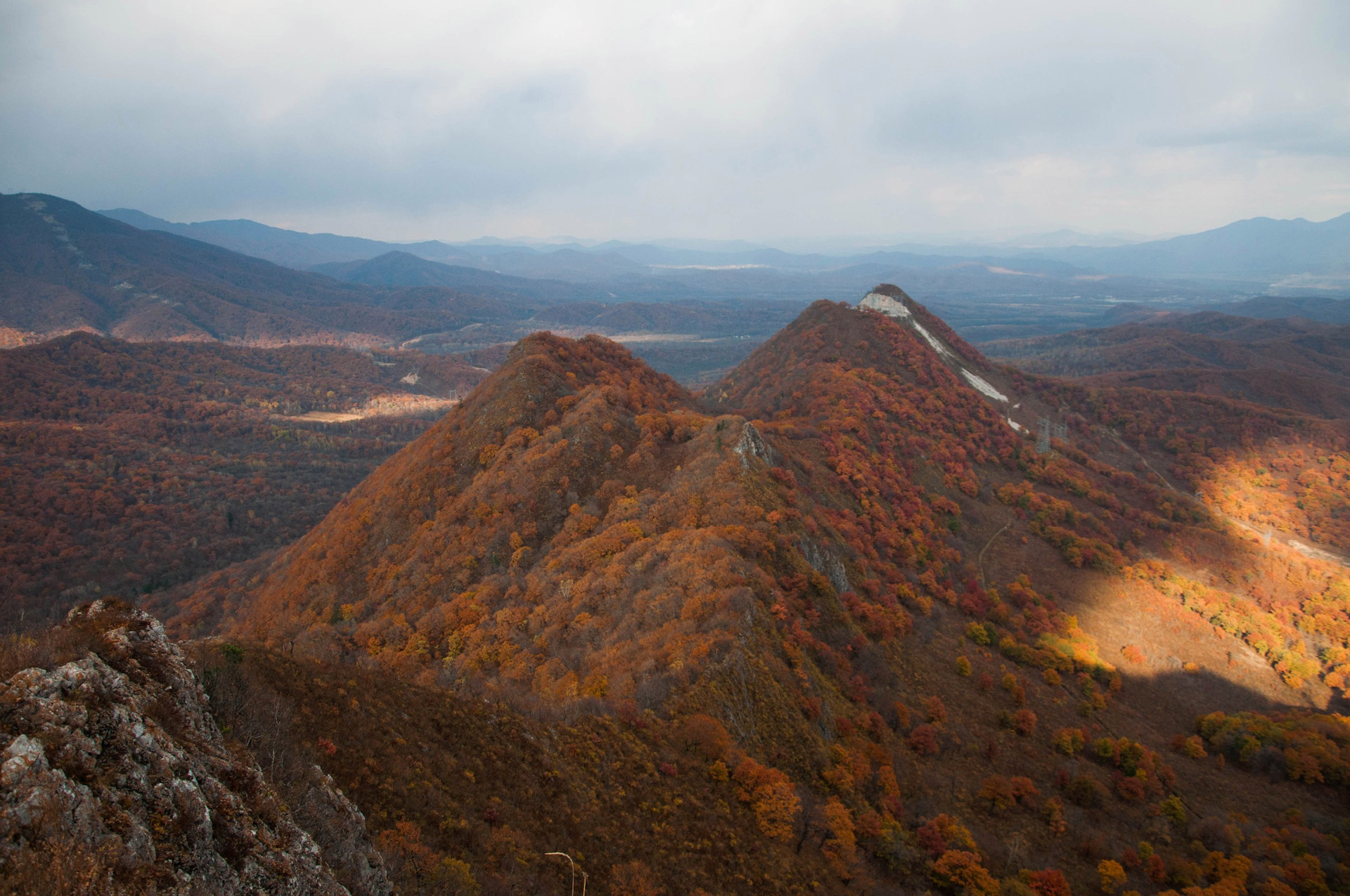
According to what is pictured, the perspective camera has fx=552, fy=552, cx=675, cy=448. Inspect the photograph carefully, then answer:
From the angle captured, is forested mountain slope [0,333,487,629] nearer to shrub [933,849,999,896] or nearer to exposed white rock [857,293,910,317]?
shrub [933,849,999,896]

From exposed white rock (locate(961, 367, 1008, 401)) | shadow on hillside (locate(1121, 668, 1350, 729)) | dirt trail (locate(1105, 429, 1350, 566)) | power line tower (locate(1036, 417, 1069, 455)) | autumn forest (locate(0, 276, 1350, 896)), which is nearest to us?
autumn forest (locate(0, 276, 1350, 896))

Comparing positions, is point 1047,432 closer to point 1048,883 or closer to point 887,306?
point 887,306

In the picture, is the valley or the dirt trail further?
the dirt trail

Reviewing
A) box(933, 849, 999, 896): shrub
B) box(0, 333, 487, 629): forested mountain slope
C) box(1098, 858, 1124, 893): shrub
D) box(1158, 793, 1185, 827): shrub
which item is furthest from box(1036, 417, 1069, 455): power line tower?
box(0, 333, 487, 629): forested mountain slope

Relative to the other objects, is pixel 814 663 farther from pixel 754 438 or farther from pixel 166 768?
pixel 166 768

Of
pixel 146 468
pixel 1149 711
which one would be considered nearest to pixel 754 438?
pixel 1149 711

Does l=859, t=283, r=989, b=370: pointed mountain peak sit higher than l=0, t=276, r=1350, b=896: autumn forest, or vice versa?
l=859, t=283, r=989, b=370: pointed mountain peak
